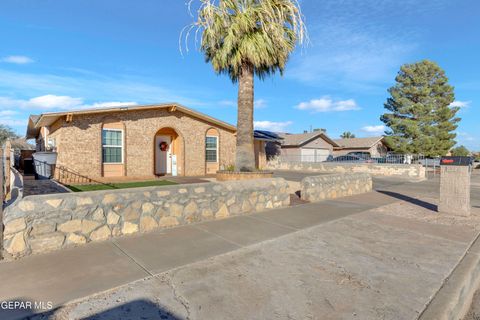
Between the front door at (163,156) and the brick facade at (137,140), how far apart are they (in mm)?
1056

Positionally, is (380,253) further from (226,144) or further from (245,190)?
(226,144)

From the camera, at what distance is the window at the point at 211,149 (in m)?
17.5

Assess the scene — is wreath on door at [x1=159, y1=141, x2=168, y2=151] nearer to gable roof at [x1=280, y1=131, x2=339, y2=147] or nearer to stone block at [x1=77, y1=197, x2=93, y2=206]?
stone block at [x1=77, y1=197, x2=93, y2=206]

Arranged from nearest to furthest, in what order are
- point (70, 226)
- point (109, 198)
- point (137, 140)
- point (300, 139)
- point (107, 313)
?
1. point (107, 313)
2. point (70, 226)
3. point (109, 198)
4. point (137, 140)
5. point (300, 139)

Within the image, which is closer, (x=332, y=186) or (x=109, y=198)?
(x=109, y=198)

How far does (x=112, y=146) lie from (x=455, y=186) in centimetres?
1391

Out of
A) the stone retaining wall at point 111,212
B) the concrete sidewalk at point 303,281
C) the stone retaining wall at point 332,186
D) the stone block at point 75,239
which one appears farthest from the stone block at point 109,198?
the stone retaining wall at point 332,186

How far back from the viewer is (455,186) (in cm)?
748

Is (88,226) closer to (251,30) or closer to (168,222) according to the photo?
(168,222)

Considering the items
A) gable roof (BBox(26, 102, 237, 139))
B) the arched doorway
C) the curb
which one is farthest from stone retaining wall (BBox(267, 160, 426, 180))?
the curb

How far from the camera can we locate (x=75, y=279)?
11.5 feet

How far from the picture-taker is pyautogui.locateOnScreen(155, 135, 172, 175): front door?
1661cm

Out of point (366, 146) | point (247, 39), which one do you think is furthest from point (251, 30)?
point (366, 146)

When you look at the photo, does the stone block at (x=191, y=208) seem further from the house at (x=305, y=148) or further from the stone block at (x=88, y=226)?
the house at (x=305, y=148)
